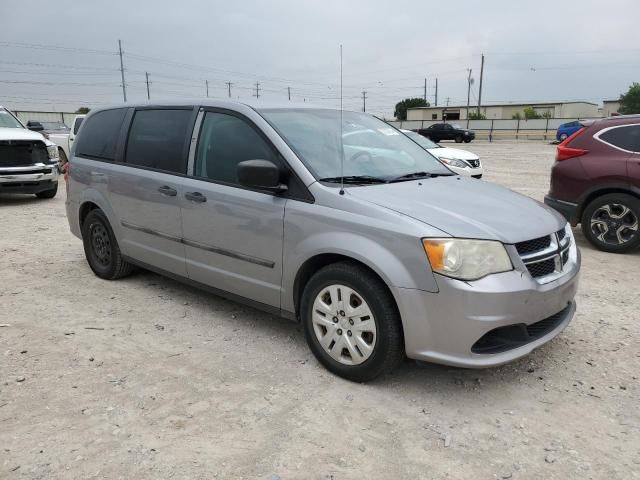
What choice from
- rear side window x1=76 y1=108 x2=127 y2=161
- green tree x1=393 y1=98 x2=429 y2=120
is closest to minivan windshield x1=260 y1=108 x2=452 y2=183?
rear side window x1=76 y1=108 x2=127 y2=161

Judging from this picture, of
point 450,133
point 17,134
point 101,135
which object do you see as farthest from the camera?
point 450,133

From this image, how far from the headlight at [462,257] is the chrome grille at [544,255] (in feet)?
0.72

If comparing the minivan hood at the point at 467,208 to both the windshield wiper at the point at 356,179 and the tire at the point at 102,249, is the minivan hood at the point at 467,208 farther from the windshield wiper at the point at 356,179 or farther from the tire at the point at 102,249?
the tire at the point at 102,249

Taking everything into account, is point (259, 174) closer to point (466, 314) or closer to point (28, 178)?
point (466, 314)

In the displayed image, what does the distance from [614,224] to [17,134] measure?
33.6ft

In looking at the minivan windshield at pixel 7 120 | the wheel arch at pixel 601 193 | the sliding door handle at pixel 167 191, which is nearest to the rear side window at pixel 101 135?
the sliding door handle at pixel 167 191

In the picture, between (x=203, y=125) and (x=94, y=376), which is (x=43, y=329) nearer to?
(x=94, y=376)

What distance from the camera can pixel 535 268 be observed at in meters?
3.13

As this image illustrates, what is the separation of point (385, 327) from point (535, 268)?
942 millimetres

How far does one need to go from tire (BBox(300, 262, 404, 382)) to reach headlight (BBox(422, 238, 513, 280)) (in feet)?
1.20

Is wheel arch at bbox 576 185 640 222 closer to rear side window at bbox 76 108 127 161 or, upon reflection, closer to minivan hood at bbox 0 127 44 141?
rear side window at bbox 76 108 127 161

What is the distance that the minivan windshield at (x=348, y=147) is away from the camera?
3.66 meters

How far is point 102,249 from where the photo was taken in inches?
212

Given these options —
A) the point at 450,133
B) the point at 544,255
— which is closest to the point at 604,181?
the point at 544,255
